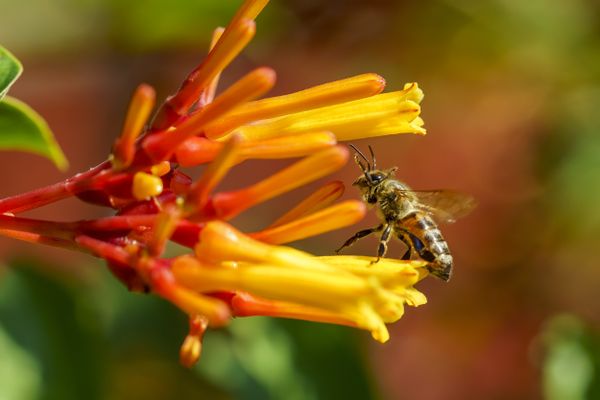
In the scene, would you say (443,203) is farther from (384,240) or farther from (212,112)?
(212,112)

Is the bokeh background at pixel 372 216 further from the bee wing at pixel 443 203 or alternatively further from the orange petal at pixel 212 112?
the orange petal at pixel 212 112

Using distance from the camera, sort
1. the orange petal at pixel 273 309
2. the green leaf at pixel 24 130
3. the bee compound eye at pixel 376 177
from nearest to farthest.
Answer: the orange petal at pixel 273 309
the green leaf at pixel 24 130
the bee compound eye at pixel 376 177

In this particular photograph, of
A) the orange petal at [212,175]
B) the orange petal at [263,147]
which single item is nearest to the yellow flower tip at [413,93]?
the orange petal at [263,147]

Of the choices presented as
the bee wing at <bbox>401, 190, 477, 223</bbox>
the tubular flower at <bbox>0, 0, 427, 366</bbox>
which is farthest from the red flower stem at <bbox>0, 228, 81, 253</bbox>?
the bee wing at <bbox>401, 190, 477, 223</bbox>

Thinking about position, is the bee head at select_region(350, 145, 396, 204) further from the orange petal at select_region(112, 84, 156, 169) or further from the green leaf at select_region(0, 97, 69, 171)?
the orange petal at select_region(112, 84, 156, 169)

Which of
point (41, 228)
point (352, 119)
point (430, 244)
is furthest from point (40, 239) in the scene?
point (430, 244)

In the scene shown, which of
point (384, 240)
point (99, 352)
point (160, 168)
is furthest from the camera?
point (99, 352)
